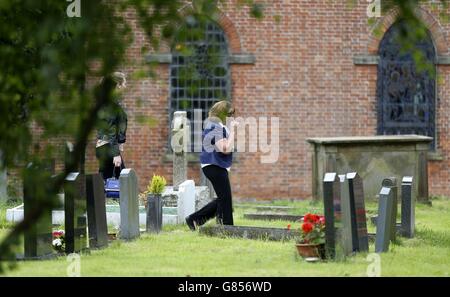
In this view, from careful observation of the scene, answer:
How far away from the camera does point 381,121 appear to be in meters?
23.6

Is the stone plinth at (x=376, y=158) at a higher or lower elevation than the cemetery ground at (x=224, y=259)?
higher

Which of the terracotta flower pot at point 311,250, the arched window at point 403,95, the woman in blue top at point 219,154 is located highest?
the arched window at point 403,95

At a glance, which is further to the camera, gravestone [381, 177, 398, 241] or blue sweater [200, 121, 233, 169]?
blue sweater [200, 121, 233, 169]

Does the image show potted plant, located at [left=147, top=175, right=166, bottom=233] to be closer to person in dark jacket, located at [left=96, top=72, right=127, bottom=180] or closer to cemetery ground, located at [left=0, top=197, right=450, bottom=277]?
cemetery ground, located at [left=0, top=197, right=450, bottom=277]

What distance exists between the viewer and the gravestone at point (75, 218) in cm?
1166

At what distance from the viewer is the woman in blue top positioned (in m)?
14.2

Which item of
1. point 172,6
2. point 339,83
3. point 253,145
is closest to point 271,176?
point 253,145

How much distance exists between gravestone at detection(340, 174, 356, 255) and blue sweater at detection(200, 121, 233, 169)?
2620 mm

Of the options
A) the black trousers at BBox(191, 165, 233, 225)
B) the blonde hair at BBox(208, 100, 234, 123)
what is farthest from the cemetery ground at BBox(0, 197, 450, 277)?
the blonde hair at BBox(208, 100, 234, 123)

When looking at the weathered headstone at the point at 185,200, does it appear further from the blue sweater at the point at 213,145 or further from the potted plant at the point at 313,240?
the potted plant at the point at 313,240

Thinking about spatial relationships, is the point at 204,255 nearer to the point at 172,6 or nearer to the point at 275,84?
the point at 172,6

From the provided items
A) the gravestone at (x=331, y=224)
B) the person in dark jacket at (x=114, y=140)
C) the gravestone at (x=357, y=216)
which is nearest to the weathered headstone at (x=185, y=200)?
the person in dark jacket at (x=114, y=140)

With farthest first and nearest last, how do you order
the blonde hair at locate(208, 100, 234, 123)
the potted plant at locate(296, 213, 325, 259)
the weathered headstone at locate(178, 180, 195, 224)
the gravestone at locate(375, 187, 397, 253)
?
the weathered headstone at locate(178, 180, 195, 224) → the blonde hair at locate(208, 100, 234, 123) → the gravestone at locate(375, 187, 397, 253) → the potted plant at locate(296, 213, 325, 259)

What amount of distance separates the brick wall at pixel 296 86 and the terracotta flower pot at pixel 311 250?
11615 mm
